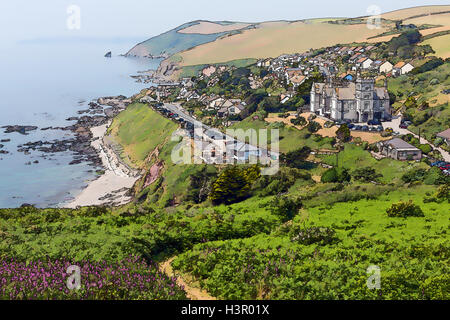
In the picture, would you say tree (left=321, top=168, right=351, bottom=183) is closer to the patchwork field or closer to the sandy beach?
the sandy beach

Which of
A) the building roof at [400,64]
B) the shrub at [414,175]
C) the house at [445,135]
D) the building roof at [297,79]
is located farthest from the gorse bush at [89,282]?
the building roof at [400,64]

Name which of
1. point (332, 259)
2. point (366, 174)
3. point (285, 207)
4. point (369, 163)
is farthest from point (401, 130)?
point (332, 259)

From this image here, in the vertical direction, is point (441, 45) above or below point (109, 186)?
above

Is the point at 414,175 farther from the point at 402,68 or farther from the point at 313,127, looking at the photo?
the point at 402,68

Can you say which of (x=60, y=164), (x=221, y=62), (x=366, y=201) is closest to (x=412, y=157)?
(x=366, y=201)

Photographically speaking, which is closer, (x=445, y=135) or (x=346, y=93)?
(x=445, y=135)

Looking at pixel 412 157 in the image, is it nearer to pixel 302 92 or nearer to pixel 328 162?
Answer: pixel 328 162
